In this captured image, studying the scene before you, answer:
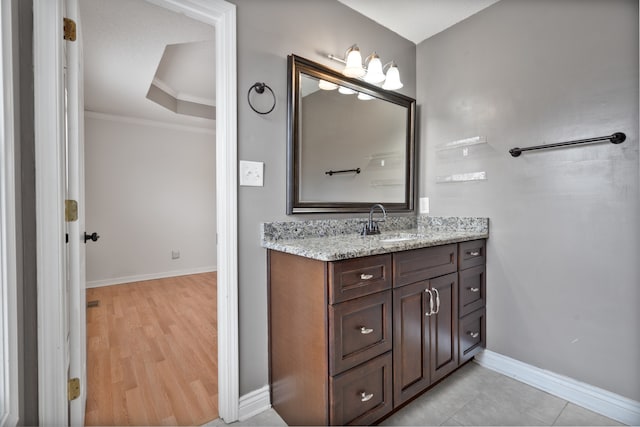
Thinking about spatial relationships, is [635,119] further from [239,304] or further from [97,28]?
[97,28]

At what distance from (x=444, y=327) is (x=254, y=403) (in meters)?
1.12

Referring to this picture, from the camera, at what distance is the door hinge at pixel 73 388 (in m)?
1.21

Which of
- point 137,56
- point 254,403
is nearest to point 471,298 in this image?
point 254,403

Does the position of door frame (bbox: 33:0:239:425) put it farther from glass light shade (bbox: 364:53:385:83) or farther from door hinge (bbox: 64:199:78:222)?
glass light shade (bbox: 364:53:385:83)

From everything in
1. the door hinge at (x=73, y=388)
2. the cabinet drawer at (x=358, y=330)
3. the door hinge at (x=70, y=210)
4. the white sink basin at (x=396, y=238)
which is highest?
the door hinge at (x=70, y=210)

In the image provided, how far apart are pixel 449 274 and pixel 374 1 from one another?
180cm

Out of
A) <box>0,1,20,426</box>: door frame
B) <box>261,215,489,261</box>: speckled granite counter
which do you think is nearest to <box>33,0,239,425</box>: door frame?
<box>0,1,20,426</box>: door frame

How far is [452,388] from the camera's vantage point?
173 centimetres

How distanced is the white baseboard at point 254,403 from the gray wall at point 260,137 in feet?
0.10

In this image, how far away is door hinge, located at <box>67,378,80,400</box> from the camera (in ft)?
3.97

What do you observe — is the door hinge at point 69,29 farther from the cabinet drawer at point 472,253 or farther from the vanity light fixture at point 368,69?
the cabinet drawer at point 472,253

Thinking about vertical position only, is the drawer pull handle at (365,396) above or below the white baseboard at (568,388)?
above

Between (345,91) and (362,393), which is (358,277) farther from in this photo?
(345,91)

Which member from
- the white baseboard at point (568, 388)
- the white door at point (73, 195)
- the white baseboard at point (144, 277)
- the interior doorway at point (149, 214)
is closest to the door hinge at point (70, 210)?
the white door at point (73, 195)
